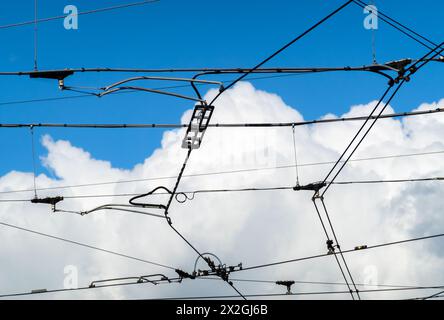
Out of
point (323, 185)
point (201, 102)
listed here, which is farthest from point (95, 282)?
point (201, 102)

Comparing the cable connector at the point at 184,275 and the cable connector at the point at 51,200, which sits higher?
the cable connector at the point at 51,200

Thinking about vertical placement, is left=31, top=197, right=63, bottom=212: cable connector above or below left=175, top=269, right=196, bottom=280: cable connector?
above

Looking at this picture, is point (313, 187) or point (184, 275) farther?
point (184, 275)

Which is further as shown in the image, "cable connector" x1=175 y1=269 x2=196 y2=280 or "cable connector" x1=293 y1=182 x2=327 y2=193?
"cable connector" x1=175 y1=269 x2=196 y2=280

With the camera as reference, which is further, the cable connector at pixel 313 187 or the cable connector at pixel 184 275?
the cable connector at pixel 184 275
